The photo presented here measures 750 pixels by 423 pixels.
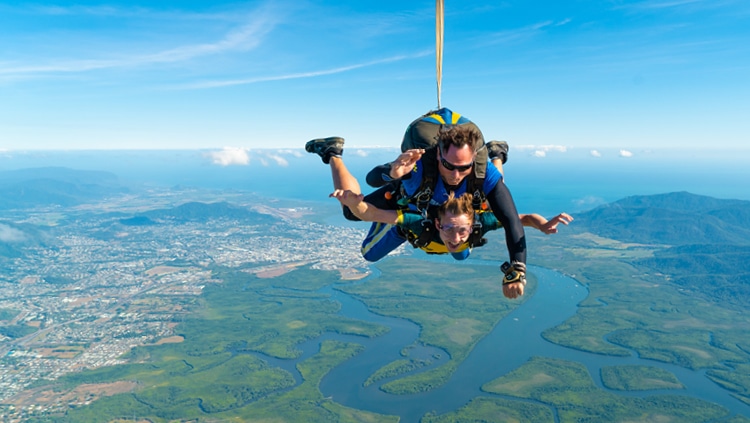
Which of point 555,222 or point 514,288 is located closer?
point 514,288

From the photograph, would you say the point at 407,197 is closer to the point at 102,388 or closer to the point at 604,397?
the point at 604,397

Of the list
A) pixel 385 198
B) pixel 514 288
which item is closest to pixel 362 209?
pixel 385 198

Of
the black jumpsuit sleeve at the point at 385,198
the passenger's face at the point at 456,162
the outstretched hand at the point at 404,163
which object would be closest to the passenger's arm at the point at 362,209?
the black jumpsuit sleeve at the point at 385,198

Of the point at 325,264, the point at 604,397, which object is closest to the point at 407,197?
the point at 604,397

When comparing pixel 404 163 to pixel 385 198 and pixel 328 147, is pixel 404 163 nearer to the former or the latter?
pixel 385 198

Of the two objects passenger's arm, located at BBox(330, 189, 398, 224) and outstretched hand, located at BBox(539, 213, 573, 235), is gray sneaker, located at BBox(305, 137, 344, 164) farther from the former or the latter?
outstretched hand, located at BBox(539, 213, 573, 235)

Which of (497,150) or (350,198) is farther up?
(497,150)

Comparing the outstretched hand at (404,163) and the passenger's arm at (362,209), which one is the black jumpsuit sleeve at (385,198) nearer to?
the passenger's arm at (362,209)
